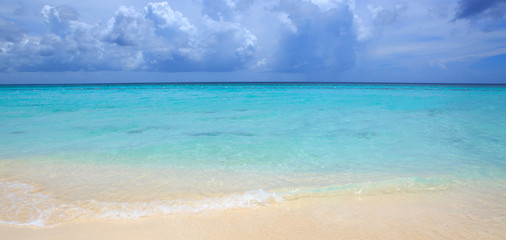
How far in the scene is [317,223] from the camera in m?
3.10

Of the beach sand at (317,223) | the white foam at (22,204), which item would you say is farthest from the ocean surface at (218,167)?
the beach sand at (317,223)

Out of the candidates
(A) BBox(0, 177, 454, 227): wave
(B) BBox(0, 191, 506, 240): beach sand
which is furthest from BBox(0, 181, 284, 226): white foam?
(B) BBox(0, 191, 506, 240): beach sand

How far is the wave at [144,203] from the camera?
10.7 feet

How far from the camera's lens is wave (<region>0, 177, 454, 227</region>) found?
3254 millimetres

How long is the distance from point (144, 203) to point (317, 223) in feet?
7.49

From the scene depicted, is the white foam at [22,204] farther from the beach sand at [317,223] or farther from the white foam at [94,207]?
the beach sand at [317,223]

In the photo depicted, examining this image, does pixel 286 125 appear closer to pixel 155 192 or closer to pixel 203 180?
pixel 203 180

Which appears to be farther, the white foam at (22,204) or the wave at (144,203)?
the wave at (144,203)

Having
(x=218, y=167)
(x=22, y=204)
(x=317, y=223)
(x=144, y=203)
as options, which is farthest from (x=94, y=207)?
(x=317, y=223)

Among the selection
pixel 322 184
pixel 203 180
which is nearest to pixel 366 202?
pixel 322 184

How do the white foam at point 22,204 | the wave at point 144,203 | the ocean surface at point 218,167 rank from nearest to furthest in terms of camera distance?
1. the white foam at point 22,204
2. the wave at point 144,203
3. the ocean surface at point 218,167

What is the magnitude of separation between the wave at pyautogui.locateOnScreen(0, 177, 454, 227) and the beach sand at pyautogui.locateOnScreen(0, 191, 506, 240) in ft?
0.46

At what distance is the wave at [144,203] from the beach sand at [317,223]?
14 centimetres

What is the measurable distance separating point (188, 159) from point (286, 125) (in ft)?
16.8
